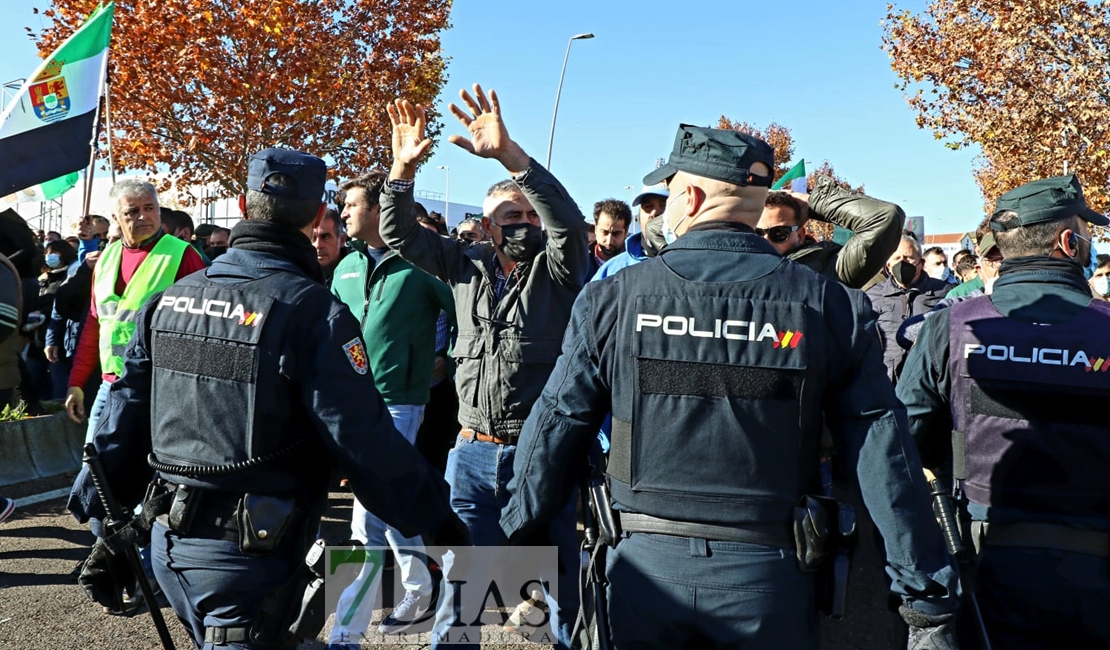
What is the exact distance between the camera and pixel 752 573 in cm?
226

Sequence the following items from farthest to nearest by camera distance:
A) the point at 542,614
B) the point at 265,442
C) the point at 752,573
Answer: the point at 542,614, the point at 265,442, the point at 752,573

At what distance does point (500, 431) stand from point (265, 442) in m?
1.45

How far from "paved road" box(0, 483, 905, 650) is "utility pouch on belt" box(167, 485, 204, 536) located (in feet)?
6.74

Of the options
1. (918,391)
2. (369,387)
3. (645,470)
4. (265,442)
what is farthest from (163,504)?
(918,391)

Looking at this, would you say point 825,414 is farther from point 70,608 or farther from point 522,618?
point 70,608

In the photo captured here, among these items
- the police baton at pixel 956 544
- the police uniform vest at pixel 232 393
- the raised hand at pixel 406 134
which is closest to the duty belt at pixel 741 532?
the police baton at pixel 956 544

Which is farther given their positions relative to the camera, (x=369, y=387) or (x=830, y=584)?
(x=369, y=387)

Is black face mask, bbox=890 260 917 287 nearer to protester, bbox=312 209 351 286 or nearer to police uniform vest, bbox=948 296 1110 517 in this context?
protester, bbox=312 209 351 286

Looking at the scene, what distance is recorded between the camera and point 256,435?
2.59 meters

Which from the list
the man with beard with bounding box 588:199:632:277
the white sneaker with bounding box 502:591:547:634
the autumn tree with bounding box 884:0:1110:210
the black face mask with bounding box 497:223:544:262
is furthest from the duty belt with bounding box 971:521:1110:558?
the autumn tree with bounding box 884:0:1110:210

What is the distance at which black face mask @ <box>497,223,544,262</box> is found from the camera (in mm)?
4027

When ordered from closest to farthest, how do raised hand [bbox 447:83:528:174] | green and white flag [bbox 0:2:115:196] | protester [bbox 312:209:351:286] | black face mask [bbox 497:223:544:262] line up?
raised hand [bbox 447:83:528:174] → black face mask [bbox 497:223:544:262] → protester [bbox 312:209:351:286] → green and white flag [bbox 0:2:115:196]

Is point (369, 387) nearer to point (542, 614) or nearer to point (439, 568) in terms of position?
point (439, 568)

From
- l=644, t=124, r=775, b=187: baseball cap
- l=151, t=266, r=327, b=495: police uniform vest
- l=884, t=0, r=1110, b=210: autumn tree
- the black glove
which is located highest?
l=884, t=0, r=1110, b=210: autumn tree
